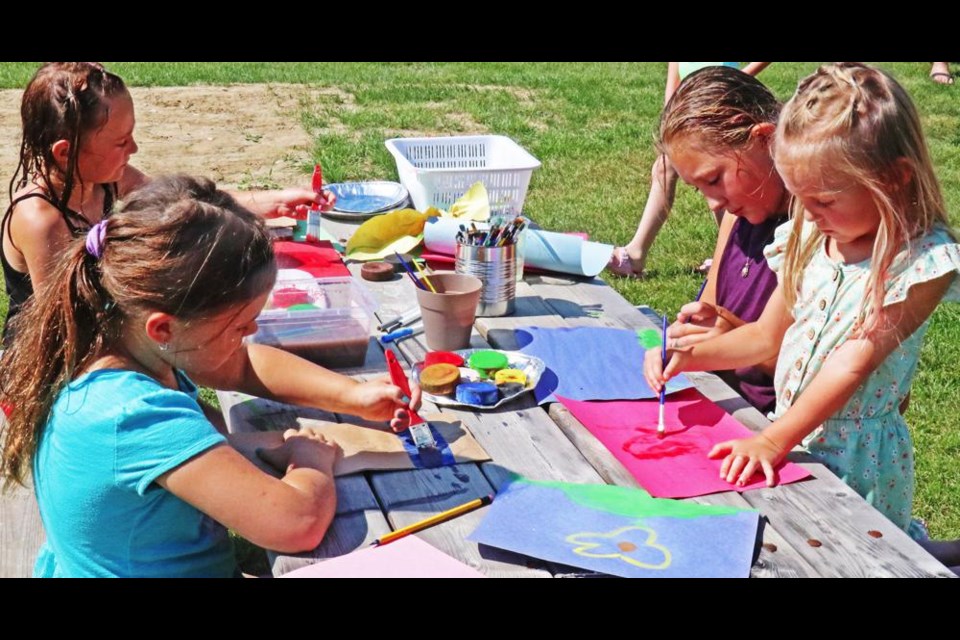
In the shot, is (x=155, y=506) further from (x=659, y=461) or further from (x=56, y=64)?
(x=56, y=64)

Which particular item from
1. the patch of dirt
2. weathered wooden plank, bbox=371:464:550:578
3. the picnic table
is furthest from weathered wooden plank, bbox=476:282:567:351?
the patch of dirt

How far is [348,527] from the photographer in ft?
5.77

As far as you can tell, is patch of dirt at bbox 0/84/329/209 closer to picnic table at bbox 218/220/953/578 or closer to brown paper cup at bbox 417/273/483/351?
brown paper cup at bbox 417/273/483/351

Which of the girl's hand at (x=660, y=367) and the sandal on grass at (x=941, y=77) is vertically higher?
the girl's hand at (x=660, y=367)

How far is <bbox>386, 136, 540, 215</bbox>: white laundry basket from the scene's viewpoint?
11.0ft

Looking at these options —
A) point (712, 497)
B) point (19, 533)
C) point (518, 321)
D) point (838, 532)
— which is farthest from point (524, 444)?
point (19, 533)

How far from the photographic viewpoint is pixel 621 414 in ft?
A: 7.14

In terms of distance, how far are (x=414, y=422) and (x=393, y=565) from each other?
1.51ft

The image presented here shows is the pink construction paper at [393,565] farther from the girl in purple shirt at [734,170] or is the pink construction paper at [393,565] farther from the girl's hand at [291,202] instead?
the girl's hand at [291,202]

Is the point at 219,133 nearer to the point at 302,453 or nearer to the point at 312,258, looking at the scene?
the point at 312,258

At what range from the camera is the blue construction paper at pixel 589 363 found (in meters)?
2.28

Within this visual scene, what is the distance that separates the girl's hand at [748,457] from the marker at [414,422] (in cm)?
55

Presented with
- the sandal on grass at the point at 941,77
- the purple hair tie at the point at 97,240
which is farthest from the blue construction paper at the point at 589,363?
the sandal on grass at the point at 941,77
